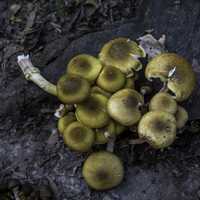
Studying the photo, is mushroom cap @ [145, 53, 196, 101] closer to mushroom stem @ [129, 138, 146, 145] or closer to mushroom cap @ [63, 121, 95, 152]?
mushroom stem @ [129, 138, 146, 145]

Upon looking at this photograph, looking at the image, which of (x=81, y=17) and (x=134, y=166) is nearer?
(x=134, y=166)

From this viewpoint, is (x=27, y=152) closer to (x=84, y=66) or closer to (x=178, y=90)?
(x=84, y=66)

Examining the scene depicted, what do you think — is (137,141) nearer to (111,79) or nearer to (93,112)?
(93,112)

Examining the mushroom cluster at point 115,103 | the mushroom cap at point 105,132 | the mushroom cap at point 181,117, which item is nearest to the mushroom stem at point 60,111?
the mushroom cluster at point 115,103

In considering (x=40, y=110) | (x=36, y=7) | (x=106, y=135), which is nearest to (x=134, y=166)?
(x=106, y=135)

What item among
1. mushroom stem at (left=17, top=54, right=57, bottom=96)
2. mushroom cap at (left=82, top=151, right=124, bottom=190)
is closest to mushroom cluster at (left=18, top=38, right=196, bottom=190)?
mushroom cap at (left=82, top=151, right=124, bottom=190)

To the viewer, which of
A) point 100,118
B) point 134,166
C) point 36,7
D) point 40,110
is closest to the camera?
point 100,118
